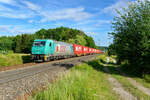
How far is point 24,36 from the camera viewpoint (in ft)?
195

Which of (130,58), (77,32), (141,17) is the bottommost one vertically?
(130,58)

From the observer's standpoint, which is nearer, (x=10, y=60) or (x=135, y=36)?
(x=135, y=36)

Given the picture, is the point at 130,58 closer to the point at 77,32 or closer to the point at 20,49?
the point at 20,49

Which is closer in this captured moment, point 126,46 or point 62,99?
point 62,99

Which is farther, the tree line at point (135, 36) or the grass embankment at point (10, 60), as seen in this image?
the grass embankment at point (10, 60)

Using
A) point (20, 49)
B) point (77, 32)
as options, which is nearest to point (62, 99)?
point (20, 49)

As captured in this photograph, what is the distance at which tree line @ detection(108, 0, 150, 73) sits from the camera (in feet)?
39.6

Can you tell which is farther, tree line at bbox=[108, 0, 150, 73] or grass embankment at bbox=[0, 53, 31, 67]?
grass embankment at bbox=[0, 53, 31, 67]

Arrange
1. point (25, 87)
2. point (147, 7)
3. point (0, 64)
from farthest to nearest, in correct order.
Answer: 1. point (0, 64)
2. point (147, 7)
3. point (25, 87)

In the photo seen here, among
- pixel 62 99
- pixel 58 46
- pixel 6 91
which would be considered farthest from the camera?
pixel 58 46

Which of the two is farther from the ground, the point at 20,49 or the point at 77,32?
the point at 77,32

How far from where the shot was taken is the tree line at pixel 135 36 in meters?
12.1

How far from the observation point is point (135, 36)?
13.0 meters

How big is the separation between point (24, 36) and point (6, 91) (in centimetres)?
5580
